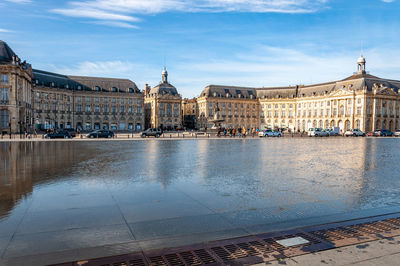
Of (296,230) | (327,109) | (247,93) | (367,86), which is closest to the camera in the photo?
(296,230)

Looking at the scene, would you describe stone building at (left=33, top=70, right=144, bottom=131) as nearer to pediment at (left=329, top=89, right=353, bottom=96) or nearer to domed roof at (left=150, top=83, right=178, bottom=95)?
domed roof at (left=150, top=83, right=178, bottom=95)

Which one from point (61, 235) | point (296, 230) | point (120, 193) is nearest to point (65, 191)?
point (120, 193)

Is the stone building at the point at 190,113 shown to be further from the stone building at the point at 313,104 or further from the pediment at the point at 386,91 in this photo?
the pediment at the point at 386,91

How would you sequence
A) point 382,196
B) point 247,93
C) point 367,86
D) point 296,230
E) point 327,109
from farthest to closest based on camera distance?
1. point 247,93
2. point 327,109
3. point 367,86
4. point 382,196
5. point 296,230

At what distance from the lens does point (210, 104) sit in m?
105

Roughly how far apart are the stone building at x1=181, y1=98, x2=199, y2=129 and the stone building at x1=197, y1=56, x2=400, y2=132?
8.32 m

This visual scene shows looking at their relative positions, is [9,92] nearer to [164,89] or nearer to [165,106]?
[165,106]

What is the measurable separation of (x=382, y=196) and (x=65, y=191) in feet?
30.1

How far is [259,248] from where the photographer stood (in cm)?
499

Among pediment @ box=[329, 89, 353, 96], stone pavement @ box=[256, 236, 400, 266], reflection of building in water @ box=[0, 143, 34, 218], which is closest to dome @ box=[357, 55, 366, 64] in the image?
pediment @ box=[329, 89, 353, 96]

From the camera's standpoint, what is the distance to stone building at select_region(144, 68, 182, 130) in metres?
101

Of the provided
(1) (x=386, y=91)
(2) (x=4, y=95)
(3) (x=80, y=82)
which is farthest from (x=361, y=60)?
(2) (x=4, y=95)

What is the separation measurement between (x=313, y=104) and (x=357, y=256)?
10467cm

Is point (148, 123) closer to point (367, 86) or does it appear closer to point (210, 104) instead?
point (210, 104)
